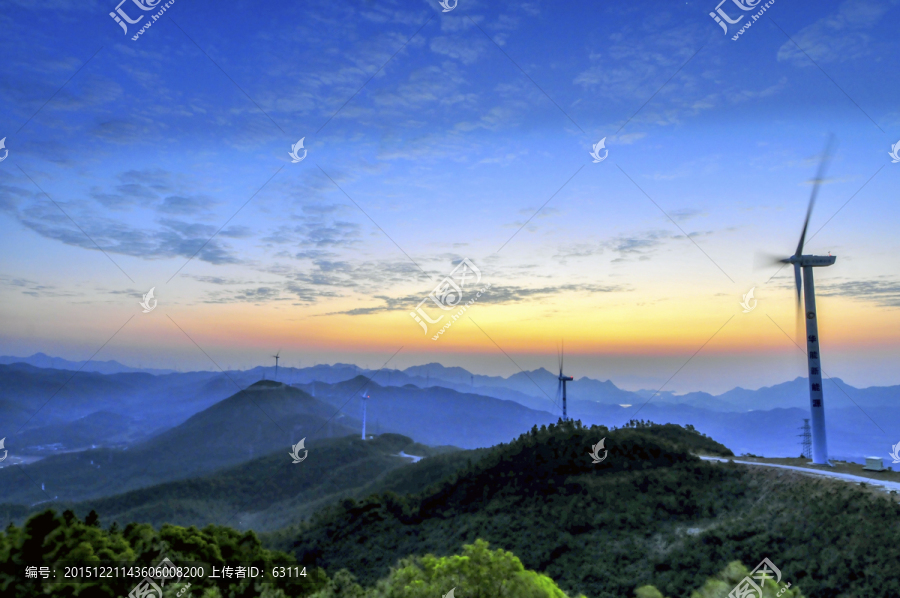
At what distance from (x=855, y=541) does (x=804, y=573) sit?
333 cm

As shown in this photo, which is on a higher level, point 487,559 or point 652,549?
point 487,559

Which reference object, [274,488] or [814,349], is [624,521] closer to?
[814,349]

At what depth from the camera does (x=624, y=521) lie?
125ft

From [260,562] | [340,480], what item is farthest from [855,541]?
[340,480]

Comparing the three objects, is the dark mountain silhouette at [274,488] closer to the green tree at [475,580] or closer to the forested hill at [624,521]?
the forested hill at [624,521]

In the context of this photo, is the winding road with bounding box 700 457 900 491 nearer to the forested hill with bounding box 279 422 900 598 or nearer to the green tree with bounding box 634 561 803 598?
the forested hill with bounding box 279 422 900 598

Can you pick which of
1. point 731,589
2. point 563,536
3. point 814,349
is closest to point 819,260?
point 814,349

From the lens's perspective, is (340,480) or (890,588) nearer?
(890,588)

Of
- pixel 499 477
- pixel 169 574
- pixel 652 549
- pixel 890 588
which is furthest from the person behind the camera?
pixel 499 477

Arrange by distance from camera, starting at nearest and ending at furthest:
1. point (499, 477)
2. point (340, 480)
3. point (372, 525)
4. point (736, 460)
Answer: point (736, 460), point (372, 525), point (499, 477), point (340, 480)

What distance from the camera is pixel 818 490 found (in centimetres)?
3291

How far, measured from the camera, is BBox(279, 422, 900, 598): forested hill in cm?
2581

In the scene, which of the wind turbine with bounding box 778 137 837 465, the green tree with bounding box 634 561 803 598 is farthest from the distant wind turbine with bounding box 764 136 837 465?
the green tree with bounding box 634 561 803 598

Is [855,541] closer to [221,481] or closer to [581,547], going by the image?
[581,547]
